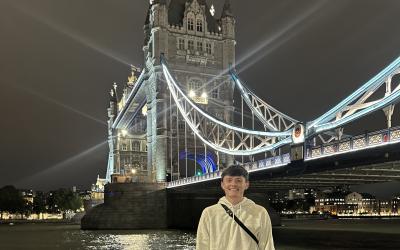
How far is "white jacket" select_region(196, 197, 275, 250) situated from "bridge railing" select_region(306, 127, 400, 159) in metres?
19.6

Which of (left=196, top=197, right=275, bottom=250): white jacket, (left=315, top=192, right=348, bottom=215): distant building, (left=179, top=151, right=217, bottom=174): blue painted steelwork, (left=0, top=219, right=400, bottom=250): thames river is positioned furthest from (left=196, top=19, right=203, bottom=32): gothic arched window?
(left=315, top=192, right=348, bottom=215): distant building

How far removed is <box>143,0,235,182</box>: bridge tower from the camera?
5697 centimetres

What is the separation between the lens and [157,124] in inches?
2239

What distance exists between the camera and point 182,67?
59.3 m

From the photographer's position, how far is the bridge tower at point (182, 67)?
57.0m

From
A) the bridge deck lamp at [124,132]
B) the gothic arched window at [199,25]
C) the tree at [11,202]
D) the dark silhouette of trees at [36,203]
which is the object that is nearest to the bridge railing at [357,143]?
the gothic arched window at [199,25]

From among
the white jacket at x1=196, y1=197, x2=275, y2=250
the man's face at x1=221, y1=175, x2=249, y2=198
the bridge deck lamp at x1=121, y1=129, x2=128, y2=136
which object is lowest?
the white jacket at x1=196, y1=197, x2=275, y2=250

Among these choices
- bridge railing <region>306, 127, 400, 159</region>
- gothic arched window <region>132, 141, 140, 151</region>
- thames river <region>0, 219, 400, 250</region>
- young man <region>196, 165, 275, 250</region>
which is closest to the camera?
young man <region>196, 165, 275, 250</region>

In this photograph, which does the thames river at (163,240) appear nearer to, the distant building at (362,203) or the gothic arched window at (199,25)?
the gothic arched window at (199,25)

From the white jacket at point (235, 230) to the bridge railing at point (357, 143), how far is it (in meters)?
19.6

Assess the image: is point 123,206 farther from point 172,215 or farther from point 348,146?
point 348,146

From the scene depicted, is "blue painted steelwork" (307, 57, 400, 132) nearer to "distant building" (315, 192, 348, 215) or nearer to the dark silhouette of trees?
the dark silhouette of trees

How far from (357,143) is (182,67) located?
119ft

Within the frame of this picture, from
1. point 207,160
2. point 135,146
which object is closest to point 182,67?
point 207,160
